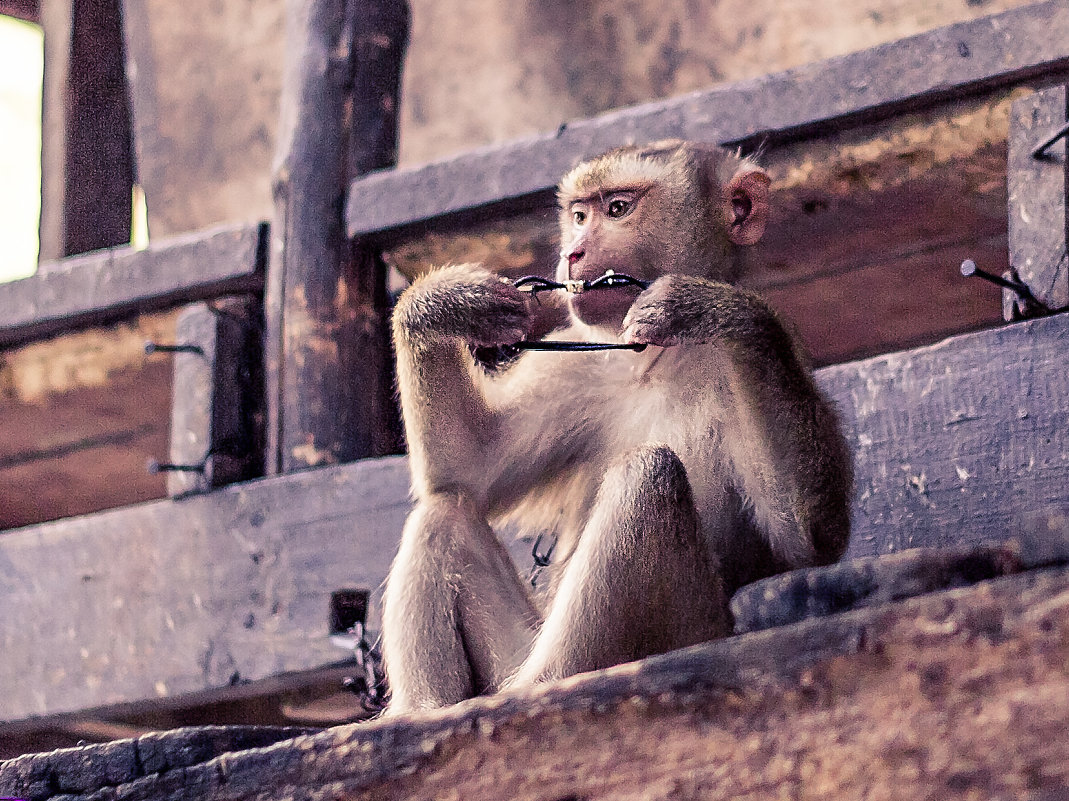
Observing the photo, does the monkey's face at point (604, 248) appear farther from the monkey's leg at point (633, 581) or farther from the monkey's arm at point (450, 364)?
the monkey's leg at point (633, 581)

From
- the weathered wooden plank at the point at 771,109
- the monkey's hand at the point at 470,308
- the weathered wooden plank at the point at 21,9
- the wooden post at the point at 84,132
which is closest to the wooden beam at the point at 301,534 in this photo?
the weathered wooden plank at the point at 771,109

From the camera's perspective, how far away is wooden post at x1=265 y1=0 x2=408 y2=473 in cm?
464

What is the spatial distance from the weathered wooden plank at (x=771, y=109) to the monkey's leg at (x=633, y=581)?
1511mm

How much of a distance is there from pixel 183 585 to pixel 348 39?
182cm

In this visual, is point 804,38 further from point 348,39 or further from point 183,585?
point 183,585

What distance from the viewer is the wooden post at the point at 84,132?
19.4 ft

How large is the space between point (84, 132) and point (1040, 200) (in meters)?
3.91

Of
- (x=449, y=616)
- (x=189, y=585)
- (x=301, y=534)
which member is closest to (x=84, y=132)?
(x=189, y=585)

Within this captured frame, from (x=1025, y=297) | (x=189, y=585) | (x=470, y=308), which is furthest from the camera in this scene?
(x=189, y=585)

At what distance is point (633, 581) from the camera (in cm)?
290

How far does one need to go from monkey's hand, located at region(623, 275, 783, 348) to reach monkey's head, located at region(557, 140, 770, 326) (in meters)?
0.38

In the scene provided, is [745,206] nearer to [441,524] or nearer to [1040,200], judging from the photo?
[1040,200]

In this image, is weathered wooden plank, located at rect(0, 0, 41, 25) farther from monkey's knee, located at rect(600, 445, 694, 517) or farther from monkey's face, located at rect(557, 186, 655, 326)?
monkey's knee, located at rect(600, 445, 694, 517)

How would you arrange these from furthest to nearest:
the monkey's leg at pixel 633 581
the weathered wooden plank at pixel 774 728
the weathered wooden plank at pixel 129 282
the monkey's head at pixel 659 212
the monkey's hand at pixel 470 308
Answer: the weathered wooden plank at pixel 129 282
the monkey's head at pixel 659 212
the monkey's hand at pixel 470 308
the monkey's leg at pixel 633 581
the weathered wooden plank at pixel 774 728
